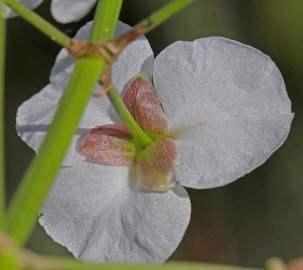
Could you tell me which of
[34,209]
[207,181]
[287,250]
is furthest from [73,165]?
[287,250]

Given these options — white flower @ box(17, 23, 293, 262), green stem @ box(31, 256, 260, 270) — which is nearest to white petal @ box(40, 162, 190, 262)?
white flower @ box(17, 23, 293, 262)

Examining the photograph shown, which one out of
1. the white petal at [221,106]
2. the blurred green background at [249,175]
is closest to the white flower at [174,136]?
the white petal at [221,106]

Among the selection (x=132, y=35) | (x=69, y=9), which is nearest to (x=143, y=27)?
(x=132, y=35)

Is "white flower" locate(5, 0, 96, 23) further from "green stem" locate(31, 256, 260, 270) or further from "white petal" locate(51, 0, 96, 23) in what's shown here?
"green stem" locate(31, 256, 260, 270)

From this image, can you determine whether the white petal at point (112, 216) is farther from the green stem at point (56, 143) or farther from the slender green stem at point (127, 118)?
the green stem at point (56, 143)

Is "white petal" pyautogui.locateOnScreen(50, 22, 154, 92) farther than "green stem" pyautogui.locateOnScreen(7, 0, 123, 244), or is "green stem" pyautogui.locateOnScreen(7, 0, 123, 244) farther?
"white petal" pyautogui.locateOnScreen(50, 22, 154, 92)

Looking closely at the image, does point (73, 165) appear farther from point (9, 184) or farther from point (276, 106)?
point (9, 184)
